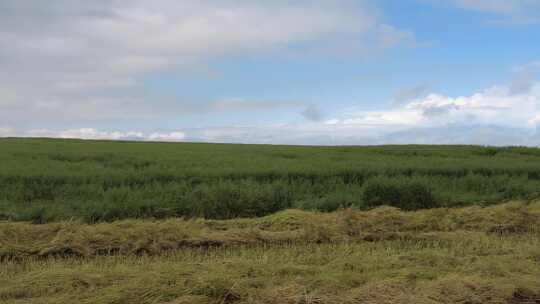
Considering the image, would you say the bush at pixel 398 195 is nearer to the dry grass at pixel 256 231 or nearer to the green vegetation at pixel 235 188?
the green vegetation at pixel 235 188

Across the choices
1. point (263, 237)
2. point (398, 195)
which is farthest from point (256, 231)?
point (398, 195)

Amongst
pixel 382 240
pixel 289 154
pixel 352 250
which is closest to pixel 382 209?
pixel 382 240

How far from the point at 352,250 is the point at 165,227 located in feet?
7.90

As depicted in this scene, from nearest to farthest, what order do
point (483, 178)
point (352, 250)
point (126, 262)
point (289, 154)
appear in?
point (126, 262) → point (352, 250) → point (483, 178) → point (289, 154)

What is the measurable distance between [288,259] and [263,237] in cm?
114

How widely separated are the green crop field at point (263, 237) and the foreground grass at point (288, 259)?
2cm

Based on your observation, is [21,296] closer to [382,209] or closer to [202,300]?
[202,300]

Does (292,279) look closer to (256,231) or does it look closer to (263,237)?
(263,237)

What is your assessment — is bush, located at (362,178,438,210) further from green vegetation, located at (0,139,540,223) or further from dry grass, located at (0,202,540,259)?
dry grass, located at (0,202,540,259)

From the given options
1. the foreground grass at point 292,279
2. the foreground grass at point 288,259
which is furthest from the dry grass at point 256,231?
the foreground grass at point 292,279

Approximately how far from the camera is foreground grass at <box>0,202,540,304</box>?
3.64 metres

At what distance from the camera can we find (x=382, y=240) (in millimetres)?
6035

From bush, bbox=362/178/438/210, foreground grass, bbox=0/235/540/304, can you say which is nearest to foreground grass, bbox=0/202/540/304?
foreground grass, bbox=0/235/540/304

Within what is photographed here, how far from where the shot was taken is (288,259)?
4.74 meters
